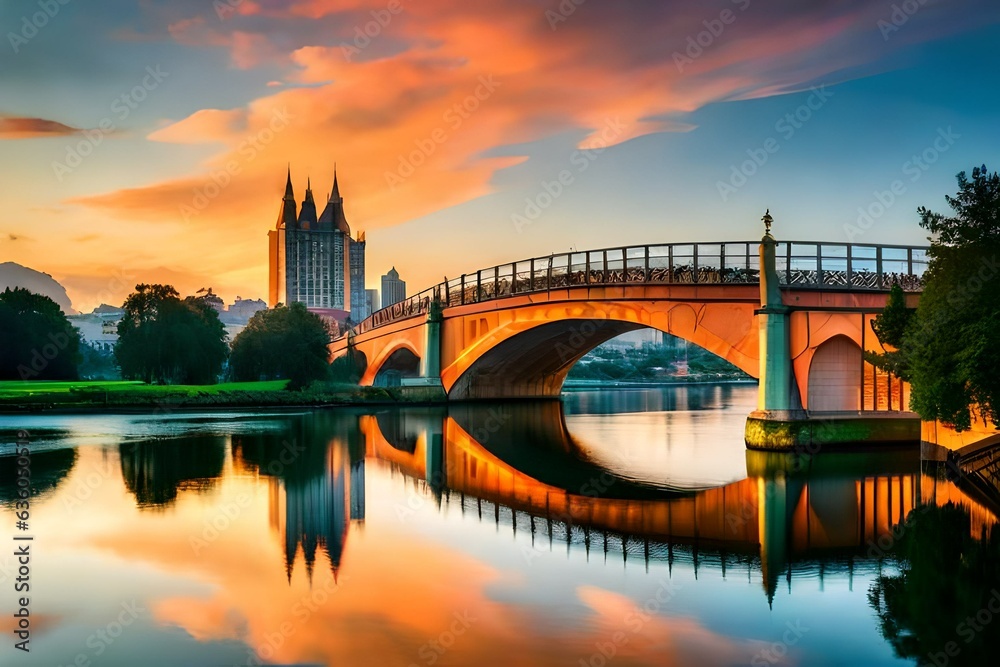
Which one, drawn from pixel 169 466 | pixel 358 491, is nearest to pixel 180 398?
pixel 169 466

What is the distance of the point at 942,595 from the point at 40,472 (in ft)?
78.0

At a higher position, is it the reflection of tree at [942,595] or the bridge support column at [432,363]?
the bridge support column at [432,363]

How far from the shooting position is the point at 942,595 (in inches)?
600

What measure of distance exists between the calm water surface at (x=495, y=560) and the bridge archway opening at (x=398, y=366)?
46150 mm

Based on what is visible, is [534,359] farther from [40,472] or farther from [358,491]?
[40,472]

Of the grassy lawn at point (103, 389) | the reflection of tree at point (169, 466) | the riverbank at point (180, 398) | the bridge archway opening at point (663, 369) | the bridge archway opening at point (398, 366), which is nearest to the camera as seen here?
the reflection of tree at point (169, 466)

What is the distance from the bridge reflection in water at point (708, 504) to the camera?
18.7m

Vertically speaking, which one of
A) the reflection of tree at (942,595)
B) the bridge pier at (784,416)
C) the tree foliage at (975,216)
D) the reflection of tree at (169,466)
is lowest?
the reflection of tree at (942,595)

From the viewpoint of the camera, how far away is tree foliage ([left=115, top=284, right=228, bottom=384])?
60469mm

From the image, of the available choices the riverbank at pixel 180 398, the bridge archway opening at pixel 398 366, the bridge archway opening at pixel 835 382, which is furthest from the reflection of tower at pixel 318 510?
the bridge archway opening at pixel 398 366

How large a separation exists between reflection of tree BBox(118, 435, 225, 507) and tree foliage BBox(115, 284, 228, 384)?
2374 cm

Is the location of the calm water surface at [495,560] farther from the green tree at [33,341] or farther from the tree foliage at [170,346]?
the green tree at [33,341]

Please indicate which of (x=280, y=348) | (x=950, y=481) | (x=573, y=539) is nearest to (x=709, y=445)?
(x=950, y=481)

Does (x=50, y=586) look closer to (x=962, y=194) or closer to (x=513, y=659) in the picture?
(x=513, y=659)
